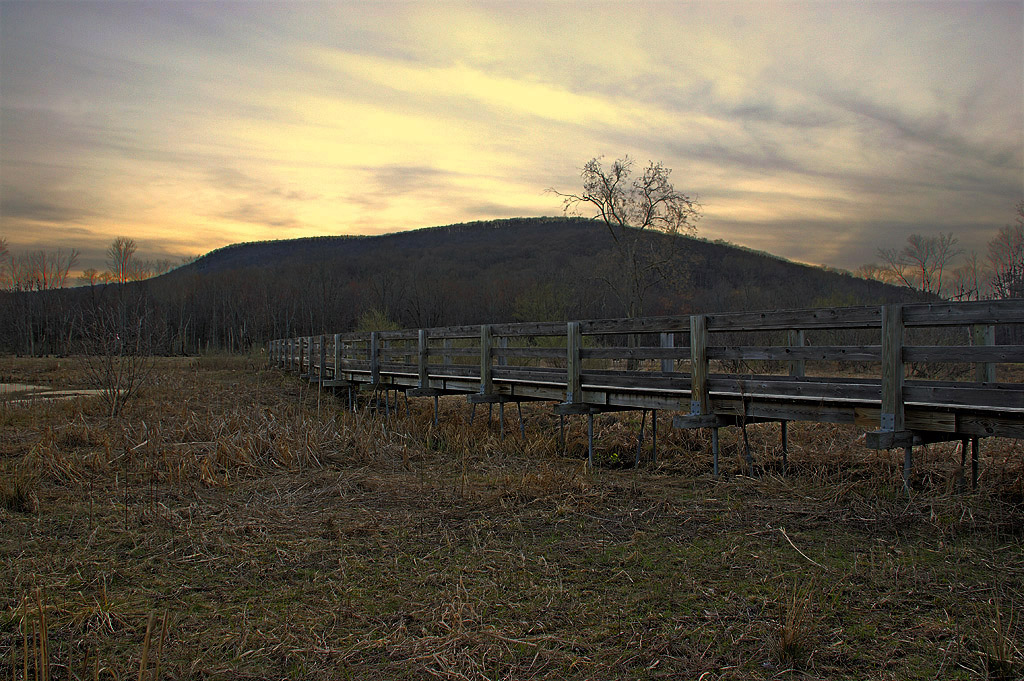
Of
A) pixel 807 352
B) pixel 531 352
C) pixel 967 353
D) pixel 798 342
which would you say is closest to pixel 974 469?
pixel 967 353

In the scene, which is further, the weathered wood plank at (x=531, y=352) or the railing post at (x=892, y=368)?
Result: the weathered wood plank at (x=531, y=352)

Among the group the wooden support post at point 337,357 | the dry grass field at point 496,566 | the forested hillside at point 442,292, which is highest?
the forested hillside at point 442,292

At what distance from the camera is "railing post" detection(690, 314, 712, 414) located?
7773 millimetres

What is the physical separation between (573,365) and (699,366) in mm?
2153

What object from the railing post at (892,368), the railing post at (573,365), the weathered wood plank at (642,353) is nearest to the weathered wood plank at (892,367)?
the railing post at (892,368)

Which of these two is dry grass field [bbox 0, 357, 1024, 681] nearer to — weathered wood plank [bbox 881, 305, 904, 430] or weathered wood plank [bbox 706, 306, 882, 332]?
weathered wood plank [bbox 881, 305, 904, 430]

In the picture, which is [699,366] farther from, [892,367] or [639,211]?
[639,211]

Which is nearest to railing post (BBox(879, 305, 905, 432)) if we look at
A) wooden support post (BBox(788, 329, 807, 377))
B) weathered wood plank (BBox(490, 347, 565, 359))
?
wooden support post (BBox(788, 329, 807, 377))

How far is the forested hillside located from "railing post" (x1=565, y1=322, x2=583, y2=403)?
92.4 ft

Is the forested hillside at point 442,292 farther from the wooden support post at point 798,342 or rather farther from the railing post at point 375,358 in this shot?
the wooden support post at point 798,342

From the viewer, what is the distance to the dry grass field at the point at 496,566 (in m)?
3.77

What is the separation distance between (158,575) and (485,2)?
1078 cm

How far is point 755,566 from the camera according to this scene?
5125mm

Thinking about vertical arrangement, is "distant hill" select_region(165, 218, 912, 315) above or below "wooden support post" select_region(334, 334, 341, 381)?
above
